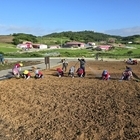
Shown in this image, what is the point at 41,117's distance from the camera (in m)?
12.8

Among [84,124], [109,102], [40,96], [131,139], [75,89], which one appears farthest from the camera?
[75,89]

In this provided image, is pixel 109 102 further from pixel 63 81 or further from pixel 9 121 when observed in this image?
pixel 63 81

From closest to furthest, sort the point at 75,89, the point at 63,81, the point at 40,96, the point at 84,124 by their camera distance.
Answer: the point at 84,124
the point at 40,96
the point at 75,89
the point at 63,81

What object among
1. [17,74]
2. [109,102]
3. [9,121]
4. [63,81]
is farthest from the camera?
[17,74]

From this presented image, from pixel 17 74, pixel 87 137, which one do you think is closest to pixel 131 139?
pixel 87 137

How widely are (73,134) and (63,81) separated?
10.4 meters

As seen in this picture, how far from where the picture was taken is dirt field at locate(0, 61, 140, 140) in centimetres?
1074

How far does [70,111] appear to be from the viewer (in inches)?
523

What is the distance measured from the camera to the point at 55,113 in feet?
43.1

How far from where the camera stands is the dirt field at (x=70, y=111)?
35.2 ft

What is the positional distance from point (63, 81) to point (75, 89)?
324 centimetres

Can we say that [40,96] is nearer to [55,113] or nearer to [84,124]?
[55,113]

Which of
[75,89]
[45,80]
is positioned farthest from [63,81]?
[75,89]

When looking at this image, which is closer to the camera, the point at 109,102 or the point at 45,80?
the point at 109,102
